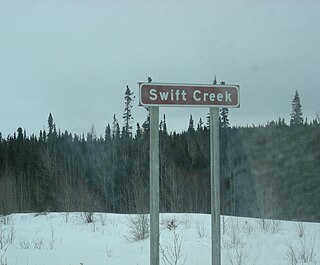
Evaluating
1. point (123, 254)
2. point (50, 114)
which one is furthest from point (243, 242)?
point (50, 114)

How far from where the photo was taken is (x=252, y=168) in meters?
35.1

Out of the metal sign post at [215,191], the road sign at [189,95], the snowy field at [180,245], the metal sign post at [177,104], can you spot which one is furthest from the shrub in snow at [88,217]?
the road sign at [189,95]

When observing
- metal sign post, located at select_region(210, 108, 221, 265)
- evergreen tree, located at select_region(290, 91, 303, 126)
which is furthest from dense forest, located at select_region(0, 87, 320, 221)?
metal sign post, located at select_region(210, 108, 221, 265)

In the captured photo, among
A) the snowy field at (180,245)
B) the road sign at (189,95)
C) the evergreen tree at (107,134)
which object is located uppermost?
the evergreen tree at (107,134)

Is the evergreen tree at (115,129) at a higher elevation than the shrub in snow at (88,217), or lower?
higher

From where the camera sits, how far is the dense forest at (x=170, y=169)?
1174 inches

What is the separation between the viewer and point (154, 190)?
210 inches

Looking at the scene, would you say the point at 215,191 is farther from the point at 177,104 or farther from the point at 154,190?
the point at 177,104

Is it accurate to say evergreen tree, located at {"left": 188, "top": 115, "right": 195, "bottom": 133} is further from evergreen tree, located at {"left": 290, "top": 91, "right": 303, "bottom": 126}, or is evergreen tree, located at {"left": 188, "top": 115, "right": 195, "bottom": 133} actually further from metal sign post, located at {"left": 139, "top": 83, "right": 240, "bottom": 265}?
metal sign post, located at {"left": 139, "top": 83, "right": 240, "bottom": 265}

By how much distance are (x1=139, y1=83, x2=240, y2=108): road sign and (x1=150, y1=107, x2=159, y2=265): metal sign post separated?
174mm

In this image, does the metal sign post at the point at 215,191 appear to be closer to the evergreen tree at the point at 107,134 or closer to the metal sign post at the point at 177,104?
the metal sign post at the point at 177,104

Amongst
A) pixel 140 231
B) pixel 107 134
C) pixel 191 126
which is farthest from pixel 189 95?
pixel 107 134

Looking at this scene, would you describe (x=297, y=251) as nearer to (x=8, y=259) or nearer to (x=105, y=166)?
(x=8, y=259)

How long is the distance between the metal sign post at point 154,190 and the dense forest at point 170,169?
9533 millimetres
